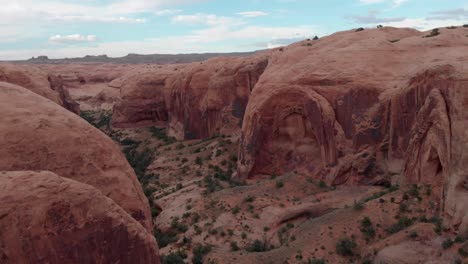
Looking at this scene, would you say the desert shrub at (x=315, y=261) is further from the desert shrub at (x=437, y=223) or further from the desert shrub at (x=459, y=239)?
the desert shrub at (x=459, y=239)

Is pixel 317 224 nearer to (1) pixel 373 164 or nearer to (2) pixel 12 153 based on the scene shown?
(1) pixel 373 164

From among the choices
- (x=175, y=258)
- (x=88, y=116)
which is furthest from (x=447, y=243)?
(x=88, y=116)

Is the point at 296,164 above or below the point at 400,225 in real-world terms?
above

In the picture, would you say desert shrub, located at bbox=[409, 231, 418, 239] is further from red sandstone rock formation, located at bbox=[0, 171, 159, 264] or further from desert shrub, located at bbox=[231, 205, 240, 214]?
red sandstone rock formation, located at bbox=[0, 171, 159, 264]

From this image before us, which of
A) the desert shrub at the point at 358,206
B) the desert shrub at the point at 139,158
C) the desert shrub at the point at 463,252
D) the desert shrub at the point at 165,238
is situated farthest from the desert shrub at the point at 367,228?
the desert shrub at the point at 139,158

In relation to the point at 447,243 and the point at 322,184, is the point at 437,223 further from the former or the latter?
the point at 322,184

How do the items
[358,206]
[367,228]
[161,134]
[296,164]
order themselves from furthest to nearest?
[161,134]
[296,164]
[358,206]
[367,228]

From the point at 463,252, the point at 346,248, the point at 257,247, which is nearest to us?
the point at 463,252

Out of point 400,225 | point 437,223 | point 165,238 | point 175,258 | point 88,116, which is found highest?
point 437,223
